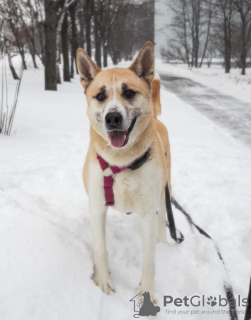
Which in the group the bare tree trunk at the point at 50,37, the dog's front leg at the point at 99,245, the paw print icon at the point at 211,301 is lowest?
the paw print icon at the point at 211,301

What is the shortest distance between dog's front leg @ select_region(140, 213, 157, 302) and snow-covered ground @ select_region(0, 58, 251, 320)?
142mm

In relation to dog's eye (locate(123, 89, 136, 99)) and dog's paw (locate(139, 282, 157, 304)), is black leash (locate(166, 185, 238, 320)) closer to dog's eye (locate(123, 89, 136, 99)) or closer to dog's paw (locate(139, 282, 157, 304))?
dog's paw (locate(139, 282, 157, 304))

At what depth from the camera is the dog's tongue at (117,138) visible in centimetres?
193

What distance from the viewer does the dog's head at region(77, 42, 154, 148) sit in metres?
1.91

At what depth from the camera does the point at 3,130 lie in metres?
5.73

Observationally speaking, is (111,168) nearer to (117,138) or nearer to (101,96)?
(117,138)

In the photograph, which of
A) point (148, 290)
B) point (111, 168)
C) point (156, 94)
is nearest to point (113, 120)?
point (111, 168)

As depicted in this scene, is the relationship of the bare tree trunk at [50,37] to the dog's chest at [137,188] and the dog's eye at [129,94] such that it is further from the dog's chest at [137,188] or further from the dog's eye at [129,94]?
the dog's chest at [137,188]

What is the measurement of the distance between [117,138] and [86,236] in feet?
3.97

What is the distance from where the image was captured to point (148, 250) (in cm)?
216

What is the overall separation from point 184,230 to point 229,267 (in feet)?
2.14

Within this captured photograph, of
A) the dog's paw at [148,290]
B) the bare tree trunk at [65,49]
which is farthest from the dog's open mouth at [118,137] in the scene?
the bare tree trunk at [65,49]

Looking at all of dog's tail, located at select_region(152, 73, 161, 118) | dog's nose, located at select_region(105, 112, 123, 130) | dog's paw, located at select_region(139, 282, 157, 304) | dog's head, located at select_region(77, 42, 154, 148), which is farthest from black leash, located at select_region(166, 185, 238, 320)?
dog's nose, located at select_region(105, 112, 123, 130)

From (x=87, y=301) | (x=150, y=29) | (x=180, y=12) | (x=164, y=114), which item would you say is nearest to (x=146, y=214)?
(x=87, y=301)
